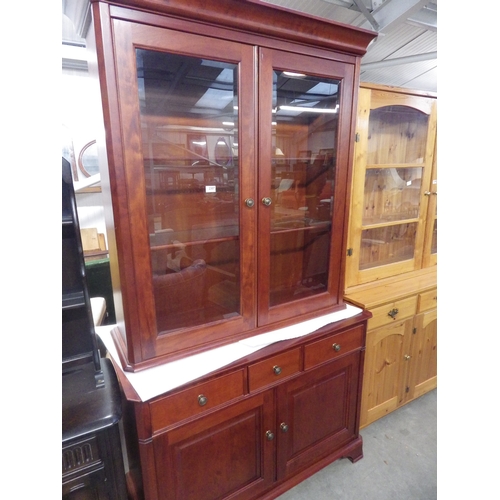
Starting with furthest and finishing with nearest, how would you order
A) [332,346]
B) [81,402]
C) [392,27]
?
[392,27] → [332,346] → [81,402]

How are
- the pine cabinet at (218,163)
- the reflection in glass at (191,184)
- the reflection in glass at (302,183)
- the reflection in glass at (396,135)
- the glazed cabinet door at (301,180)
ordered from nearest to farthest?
the pine cabinet at (218,163), the reflection in glass at (191,184), the glazed cabinet door at (301,180), the reflection in glass at (302,183), the reflection in glass at (396,135)

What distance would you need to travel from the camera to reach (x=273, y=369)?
4.05 feet

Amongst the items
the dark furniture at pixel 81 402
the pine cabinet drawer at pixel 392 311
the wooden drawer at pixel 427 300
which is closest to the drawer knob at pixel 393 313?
the pine cabinet drawer at pixel 392 311

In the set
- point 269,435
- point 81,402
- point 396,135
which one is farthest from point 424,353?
point 81,402

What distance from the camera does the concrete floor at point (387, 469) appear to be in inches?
58.8

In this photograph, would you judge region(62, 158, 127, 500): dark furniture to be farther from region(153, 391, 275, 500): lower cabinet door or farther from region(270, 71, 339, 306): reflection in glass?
region(270, 71, 339, 306): reflection in glass

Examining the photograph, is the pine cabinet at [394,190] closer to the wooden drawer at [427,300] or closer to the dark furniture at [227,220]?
the wooden drawer at [427,300]

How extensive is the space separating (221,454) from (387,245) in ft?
5.01

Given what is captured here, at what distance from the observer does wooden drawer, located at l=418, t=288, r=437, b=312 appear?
71.6 inches

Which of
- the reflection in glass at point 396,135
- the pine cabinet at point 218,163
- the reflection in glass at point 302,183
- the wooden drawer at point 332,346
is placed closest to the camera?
the pine cabinet at point 218,163

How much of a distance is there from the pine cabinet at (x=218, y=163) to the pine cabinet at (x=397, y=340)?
0.46 meters

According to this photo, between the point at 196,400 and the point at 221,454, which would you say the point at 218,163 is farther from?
the point at 221,454
